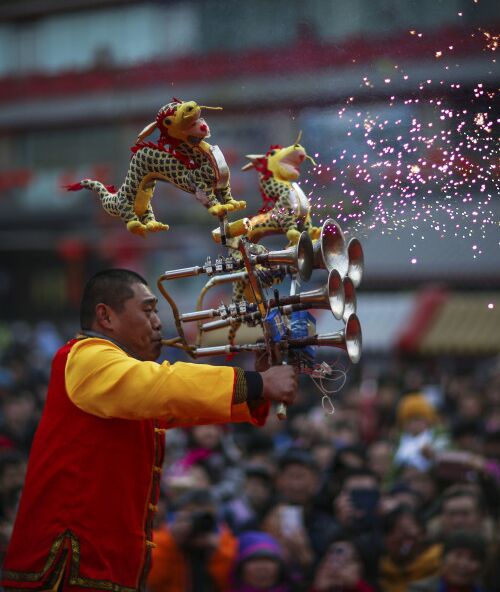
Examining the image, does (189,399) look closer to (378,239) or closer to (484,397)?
(378,239)

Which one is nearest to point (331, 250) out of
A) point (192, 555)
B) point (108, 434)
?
point (108, 434)

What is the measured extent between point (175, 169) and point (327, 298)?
2.42 ft

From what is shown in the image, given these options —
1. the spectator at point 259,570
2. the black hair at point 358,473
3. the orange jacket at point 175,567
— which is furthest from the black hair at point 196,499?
the black hair at point 358,473

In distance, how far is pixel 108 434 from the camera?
356 cm

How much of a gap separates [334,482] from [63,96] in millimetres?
13797

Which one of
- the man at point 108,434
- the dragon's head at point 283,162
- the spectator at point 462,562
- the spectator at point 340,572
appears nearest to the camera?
the man at point 108,434

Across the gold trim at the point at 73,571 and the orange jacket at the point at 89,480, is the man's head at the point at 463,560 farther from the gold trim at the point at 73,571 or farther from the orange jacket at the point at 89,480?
the gold trim at the point at 73,571

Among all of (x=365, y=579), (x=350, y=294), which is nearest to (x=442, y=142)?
(x=350, y=294)

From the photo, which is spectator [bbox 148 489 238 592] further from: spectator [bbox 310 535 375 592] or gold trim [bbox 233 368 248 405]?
gold trim [bbox 233 368 248 405]

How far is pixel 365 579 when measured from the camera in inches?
215

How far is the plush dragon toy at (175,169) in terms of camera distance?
360 cm

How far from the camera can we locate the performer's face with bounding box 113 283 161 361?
12.2 feet

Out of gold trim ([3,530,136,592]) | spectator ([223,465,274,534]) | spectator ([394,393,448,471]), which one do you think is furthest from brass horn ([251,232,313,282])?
spectator ([394,393,448,471])

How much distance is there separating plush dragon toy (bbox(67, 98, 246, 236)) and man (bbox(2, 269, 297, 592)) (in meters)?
0.27
